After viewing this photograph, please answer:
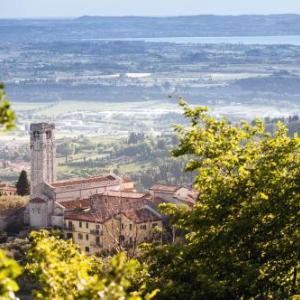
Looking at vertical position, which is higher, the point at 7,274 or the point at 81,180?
the point at 7,274

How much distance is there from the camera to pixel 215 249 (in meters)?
11.6

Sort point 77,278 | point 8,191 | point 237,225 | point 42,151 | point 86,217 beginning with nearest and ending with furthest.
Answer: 1. point 77,278
2. point 237,225
3. point 86,217
4. point 8,191
5. point 42,151

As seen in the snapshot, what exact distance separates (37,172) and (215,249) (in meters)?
36.3

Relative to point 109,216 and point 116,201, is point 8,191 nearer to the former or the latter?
point 116,201

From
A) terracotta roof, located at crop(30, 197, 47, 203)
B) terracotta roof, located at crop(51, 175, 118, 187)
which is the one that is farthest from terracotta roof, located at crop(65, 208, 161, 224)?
terracotta roof, located at crop(51, 175, 118, 187)

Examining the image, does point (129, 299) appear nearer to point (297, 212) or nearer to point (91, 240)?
point (297, 212)

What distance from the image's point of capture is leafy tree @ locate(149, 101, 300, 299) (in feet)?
36.7

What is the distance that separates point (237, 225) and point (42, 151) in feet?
124

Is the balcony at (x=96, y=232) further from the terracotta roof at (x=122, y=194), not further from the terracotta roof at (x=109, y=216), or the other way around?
the terracotta roof at (x=122, y=194)

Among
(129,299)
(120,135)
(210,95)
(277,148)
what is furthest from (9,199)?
(210,95)

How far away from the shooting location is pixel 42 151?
48500mm

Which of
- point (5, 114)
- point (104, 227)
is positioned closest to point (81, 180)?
point (104, 227)

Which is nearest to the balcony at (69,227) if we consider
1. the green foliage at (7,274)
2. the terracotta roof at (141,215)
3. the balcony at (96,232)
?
the balcony at (96,232)

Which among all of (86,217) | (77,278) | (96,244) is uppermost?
(77,278)
